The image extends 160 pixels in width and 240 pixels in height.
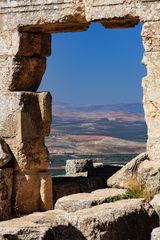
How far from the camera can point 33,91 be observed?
12555 mm

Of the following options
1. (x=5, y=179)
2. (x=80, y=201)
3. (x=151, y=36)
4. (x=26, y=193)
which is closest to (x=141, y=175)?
(x=80, y=201)

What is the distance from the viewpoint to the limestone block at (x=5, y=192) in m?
11.9

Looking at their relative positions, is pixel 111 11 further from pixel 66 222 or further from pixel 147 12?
pixel 66 222

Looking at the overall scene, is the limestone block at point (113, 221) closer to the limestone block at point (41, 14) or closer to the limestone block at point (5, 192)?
the limestone block at point (5, 192)

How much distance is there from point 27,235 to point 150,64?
4253 millimetres

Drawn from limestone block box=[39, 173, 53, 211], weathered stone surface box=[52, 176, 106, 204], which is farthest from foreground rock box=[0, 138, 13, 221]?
weathered stone surface box=[52, 176, 106, 204]

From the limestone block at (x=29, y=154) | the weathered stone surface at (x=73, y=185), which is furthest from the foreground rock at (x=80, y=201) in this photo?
the weathered stone surface at (x=73, y=185)

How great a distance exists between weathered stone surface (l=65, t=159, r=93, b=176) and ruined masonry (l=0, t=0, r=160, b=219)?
12.4ft

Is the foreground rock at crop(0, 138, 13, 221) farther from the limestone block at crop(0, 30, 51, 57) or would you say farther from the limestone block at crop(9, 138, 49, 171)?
the limestone block at crop(0, 30, 51, 57)

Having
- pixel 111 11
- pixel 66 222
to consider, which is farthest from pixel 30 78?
pixel 66 222

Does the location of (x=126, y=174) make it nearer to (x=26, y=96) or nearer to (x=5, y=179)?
(x=5, y=179)

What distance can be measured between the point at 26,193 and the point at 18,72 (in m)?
2.19

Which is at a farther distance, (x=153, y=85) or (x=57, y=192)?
(x=57, y=192)

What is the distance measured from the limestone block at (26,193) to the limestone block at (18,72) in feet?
5.34
